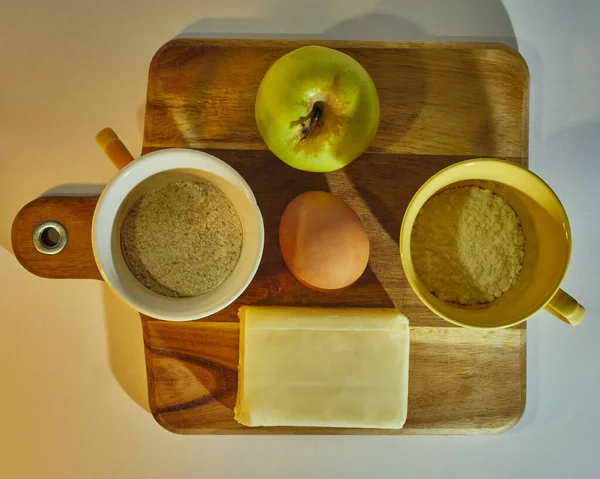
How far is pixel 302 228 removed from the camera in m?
0.66

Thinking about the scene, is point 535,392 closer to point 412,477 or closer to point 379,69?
point 412,477

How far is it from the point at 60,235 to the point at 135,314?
0.58 feet

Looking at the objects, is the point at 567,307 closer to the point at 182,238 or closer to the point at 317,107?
the point at 317,107

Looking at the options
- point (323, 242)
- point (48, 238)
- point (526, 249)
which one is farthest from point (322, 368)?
point (48, 238)

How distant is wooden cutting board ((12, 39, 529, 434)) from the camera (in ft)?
2.37

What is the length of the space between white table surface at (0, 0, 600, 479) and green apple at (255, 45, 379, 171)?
236 millimetres

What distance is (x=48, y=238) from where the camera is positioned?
2.41 feet

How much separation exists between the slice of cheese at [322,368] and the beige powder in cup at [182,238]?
0.08 m

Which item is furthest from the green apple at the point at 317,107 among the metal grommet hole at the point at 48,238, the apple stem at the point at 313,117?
the metal grommet hole at the point at 48,238

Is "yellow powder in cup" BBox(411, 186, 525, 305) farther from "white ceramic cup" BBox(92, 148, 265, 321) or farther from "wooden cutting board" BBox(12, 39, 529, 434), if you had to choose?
"white ceramic cup" BBox(92, 148, 265, 321)

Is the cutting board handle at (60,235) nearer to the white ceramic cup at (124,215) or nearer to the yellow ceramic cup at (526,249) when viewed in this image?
the white ceramic cup at (124,215)

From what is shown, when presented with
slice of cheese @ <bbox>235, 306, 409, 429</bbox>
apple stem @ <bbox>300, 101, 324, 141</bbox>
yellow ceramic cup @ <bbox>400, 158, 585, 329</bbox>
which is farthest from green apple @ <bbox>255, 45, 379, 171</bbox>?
slice of cheese @ <bbox>235, 306, 409, 429</bbox>

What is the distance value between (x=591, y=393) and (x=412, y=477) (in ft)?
1.05

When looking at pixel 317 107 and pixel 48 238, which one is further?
pixel 48 238
